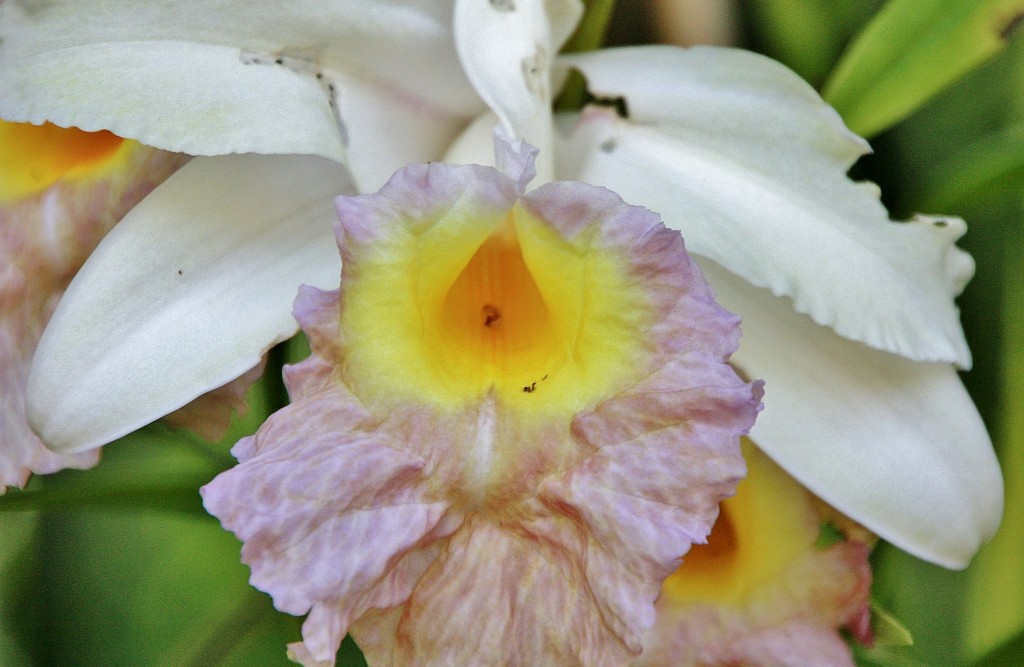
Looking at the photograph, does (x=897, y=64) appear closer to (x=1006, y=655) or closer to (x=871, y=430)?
(x=871, y=430)

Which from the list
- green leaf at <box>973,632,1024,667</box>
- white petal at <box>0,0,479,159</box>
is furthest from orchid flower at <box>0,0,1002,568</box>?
green leaf at <box>973,632,1024,667</box>

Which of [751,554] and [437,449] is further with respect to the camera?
[751,554]

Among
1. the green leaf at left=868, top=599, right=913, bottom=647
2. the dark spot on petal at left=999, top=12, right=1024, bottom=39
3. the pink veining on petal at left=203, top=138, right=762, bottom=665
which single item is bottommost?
the green leaf at left=868, top=599, right=913, bottom=647

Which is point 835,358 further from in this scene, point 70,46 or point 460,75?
point 70,46

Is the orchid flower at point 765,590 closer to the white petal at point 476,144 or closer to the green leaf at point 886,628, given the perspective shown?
the green leaf at point 886,628

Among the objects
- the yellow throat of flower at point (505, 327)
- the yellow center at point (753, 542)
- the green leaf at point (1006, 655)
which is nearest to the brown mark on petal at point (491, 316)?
the yellow throat of flower at point (505, 327)

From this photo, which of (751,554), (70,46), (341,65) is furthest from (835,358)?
(70,46)

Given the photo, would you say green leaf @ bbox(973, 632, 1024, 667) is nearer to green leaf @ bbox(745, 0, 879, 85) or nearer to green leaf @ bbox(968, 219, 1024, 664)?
green leaf @ bbox(968, 219, 1024, 664)
